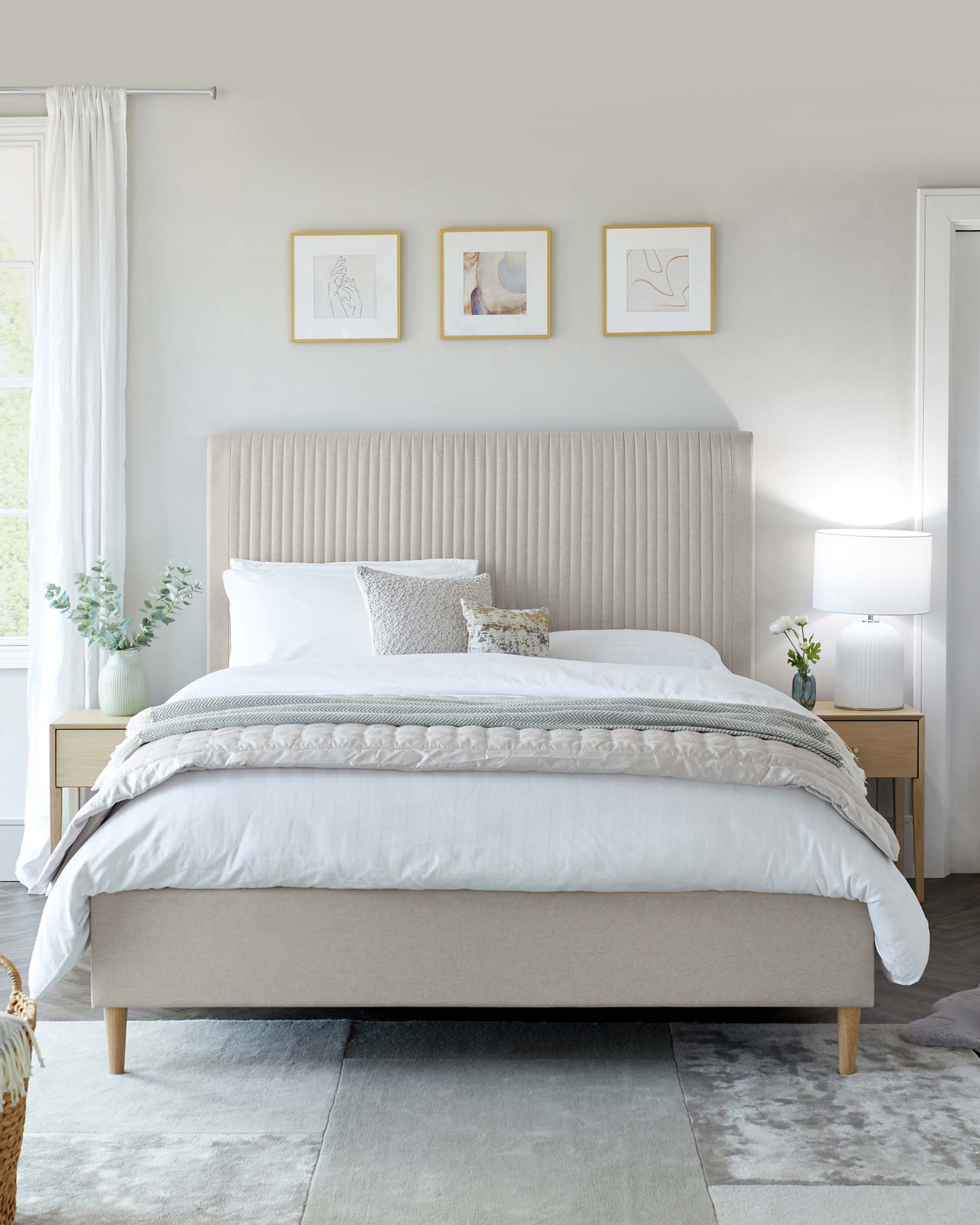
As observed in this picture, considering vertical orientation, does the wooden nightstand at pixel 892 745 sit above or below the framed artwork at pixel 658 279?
below

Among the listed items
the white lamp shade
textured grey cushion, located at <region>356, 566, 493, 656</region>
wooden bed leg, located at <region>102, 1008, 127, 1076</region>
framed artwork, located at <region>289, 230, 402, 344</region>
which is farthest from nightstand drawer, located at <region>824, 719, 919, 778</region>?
wooden bed leg, located at <region>102, 1008, 127, 1076</region>

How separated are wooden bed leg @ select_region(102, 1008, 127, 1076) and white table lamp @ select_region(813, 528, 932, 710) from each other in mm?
2501

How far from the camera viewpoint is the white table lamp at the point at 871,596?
12.6ft

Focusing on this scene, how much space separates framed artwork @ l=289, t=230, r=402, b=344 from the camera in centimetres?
421

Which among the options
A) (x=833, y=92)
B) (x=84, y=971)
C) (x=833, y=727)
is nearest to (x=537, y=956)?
(x=84, y=971)

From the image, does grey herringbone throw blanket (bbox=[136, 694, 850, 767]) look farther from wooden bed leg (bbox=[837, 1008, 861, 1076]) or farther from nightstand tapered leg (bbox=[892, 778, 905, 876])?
nightstand tapered leg (bbox=[892, 778, 905, 876])

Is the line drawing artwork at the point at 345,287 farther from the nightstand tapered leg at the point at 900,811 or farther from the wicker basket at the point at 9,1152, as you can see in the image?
the wicker basket at the point at 9,1152

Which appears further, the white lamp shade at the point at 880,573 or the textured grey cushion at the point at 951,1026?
the white lamp shade at the point at 880,573

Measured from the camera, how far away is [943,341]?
13.6ft

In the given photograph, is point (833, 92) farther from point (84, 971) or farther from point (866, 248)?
point (84, 971)

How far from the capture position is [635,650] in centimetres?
375

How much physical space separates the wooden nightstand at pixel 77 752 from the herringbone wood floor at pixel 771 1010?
32cm

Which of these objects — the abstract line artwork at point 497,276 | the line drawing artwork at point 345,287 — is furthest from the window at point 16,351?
the abstract line artwork at point 497,276

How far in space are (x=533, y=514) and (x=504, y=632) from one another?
2.33 feet
